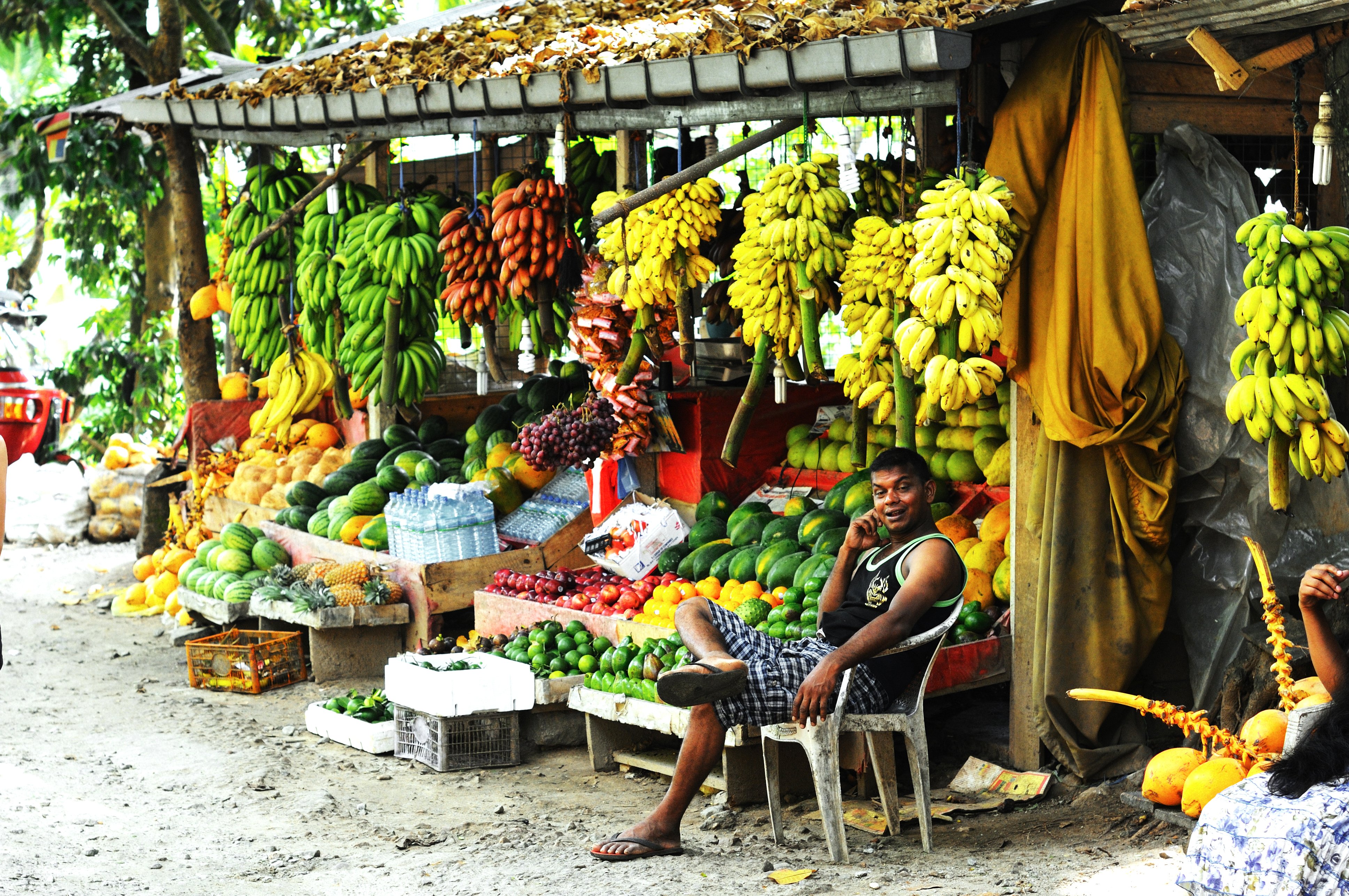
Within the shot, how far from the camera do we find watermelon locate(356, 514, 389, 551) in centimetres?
743

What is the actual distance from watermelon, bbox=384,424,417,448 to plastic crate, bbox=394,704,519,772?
2.93 meters

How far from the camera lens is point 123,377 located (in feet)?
41.9

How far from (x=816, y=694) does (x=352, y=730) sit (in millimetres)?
2692

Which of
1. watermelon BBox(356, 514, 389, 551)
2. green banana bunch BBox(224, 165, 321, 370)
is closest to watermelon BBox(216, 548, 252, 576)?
watermelon BBox(356, 514, 389, 551)

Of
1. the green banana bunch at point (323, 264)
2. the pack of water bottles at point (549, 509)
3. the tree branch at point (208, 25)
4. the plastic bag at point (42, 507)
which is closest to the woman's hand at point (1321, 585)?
the pack of water bottles at point (549, 509)

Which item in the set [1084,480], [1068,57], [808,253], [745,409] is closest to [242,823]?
[745,409]

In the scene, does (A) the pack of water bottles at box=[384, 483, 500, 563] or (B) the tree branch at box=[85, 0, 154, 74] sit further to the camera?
(B) the tree branch at box=[85, 0, 154, 74]

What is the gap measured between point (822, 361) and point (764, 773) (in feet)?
5.22

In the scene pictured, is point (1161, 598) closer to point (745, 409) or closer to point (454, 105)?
point (745, 409)

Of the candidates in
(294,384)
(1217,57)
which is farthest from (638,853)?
(294,384)

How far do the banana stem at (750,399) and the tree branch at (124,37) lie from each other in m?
6.49

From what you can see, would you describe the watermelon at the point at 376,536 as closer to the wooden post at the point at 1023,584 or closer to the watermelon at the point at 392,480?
the watermelon at the point at 392,480

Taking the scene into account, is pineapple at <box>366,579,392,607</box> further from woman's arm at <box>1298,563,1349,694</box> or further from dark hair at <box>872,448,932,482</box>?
woman's arm at <box>1298,563,1349,694</box>

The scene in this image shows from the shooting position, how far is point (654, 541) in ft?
21.0
